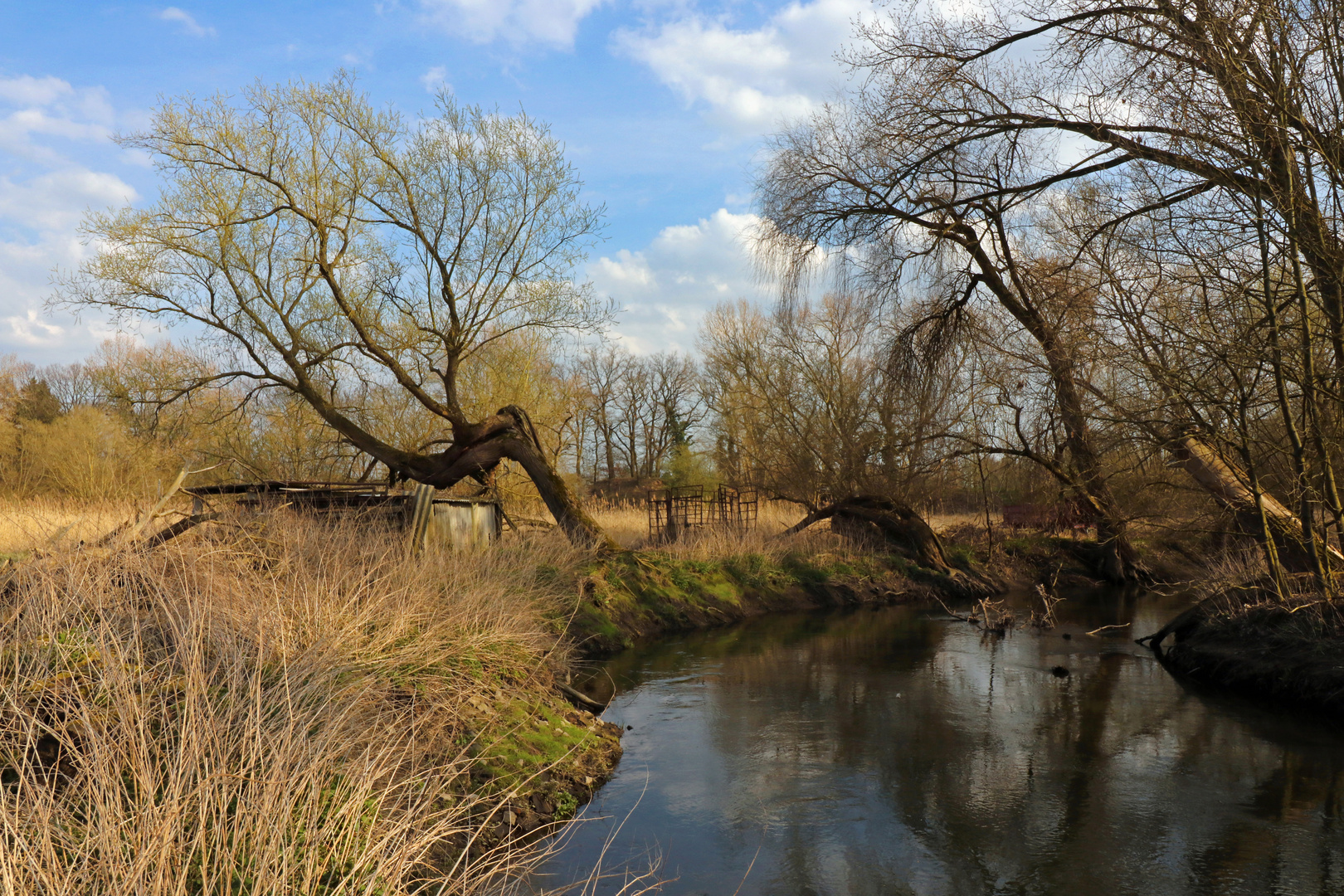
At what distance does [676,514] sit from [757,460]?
14.1 ft

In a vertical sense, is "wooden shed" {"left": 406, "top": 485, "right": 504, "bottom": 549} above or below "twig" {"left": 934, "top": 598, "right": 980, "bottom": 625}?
above

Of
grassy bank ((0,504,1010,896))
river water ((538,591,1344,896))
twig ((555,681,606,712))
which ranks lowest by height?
river water ((538,591,1344,896))

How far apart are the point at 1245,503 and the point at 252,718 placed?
10123 millimetres

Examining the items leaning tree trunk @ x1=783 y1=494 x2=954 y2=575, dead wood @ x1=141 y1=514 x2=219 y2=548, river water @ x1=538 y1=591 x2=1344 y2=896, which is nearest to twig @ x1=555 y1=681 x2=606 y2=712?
river water @ x1=538 y1=591 x2=1344 y2=896

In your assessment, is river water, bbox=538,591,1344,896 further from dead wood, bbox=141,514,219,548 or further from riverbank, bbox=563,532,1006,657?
dead wood, bbox=141,514,219,548

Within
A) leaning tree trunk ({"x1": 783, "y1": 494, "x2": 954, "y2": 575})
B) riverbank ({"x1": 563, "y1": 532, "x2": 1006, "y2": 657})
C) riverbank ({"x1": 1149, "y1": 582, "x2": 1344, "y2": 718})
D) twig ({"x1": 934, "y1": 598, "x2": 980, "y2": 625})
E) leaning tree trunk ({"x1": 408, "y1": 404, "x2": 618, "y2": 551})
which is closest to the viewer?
riverbank ({"x1": 1149, "y1": 582, "x2": 1344, "y2": 718})

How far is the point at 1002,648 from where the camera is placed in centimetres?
1338

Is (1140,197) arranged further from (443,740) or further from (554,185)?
(554,185)

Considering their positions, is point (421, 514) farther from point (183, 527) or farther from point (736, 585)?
point (736, 585)

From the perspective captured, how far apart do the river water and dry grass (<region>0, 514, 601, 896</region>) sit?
43.6 inches

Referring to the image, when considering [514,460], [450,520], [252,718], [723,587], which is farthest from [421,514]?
[252,718]

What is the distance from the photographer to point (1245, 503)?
9680 millimetres

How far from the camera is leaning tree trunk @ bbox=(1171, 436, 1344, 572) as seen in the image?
9234 millimetres

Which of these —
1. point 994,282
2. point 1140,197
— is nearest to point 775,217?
point 994,282
